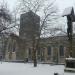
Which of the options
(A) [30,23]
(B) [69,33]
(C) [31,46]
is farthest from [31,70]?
(C) [31,46]

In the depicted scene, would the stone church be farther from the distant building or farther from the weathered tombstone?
the weathered tombstone

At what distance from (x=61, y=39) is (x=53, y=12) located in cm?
1067

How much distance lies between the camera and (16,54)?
5194cm

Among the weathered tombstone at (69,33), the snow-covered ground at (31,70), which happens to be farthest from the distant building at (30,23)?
the weathered tombstone at (69,33)

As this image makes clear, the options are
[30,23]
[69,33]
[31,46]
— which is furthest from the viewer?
[31,46]

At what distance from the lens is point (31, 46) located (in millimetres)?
48875

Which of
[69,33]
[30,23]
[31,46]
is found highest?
[30,23]

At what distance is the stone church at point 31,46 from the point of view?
31.6 meters

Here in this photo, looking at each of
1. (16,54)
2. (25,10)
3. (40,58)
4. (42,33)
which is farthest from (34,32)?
(16,54)

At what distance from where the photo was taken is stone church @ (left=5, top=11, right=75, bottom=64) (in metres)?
31.6

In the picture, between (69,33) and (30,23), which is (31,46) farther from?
(69,33)

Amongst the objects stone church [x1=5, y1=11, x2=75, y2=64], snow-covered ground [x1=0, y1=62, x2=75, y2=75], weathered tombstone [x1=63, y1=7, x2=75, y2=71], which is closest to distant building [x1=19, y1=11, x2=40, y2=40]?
stone church [x1=5, y1=11, x2=75, y2=64]

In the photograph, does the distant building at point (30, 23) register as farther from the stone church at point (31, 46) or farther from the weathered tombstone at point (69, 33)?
the weathered tombstone at point (69, 33)

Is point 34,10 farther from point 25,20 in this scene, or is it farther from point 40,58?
point 40,58
